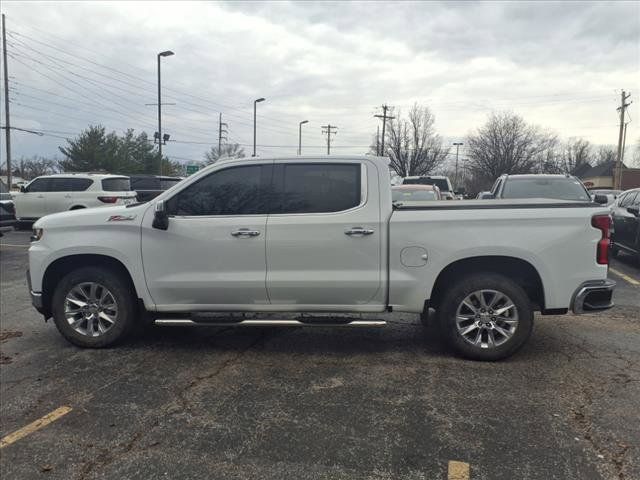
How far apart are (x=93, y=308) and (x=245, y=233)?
176 cm

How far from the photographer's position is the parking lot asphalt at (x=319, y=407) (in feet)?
10.1

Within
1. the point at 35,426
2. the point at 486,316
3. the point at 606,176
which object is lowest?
the point at 35,426

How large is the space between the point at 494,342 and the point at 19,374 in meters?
4.21

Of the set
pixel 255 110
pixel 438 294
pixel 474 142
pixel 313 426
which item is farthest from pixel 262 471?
pixel 474 142

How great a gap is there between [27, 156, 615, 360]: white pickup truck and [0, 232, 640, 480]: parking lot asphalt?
42 centimetres

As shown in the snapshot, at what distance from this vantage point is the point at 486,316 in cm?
462

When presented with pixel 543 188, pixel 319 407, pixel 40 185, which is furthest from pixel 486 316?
pixel 40 185

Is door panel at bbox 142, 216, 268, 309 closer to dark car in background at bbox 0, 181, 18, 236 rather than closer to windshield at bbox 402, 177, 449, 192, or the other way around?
dark car in background at bbox 0, 181, 18, 236

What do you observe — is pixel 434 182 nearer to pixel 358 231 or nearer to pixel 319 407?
pixel 358 231

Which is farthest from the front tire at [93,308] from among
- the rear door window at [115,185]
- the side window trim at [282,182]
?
the rear door window at [115,185]

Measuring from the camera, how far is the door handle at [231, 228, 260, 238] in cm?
474

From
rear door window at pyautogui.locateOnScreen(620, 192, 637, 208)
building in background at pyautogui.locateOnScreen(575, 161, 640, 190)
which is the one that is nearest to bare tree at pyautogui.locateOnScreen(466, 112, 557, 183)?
building in background at pyautogui.locateOnScreen(575, 161, 640, 190)

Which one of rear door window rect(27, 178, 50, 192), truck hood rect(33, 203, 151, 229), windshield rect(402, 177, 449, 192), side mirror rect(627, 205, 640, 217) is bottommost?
truck hood rect(33, 203, 151, 229)

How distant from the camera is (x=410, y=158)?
186 feet
